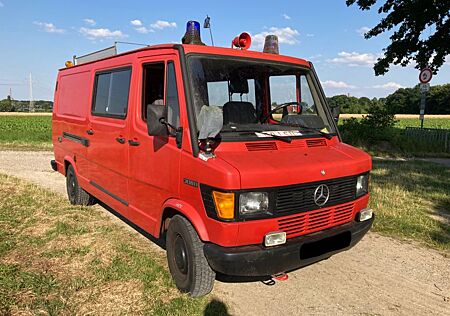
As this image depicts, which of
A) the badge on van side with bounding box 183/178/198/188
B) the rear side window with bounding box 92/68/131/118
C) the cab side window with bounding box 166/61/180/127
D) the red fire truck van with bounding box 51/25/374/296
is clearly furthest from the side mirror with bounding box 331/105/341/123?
the rear side window with bounding box 92/68/131/118

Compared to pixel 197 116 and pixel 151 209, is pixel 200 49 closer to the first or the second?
pixel 197 116

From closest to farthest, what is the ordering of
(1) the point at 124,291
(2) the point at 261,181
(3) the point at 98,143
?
(2) the point at 261,181
(1) the point at 124,291
(3) the point at 98,143

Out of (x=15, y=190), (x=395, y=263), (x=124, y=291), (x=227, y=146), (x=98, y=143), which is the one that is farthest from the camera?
(x=15, y=190)

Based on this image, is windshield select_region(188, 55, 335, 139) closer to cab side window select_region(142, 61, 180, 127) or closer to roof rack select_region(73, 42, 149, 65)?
cab side window select_region(142, 61, 180, 127)

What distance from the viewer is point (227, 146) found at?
3121 millimetres

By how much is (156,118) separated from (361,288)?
2613mm

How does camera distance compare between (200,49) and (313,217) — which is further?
(200,49)

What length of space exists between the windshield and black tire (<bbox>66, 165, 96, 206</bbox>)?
3.59 meters

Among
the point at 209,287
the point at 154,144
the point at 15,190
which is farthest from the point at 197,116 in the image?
the point at 15,190

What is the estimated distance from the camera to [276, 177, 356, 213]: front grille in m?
2.93

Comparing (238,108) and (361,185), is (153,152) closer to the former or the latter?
(238,108)

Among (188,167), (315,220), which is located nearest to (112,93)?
(188,167)

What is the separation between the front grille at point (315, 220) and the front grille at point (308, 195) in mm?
54

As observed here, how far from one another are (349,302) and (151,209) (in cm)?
216
